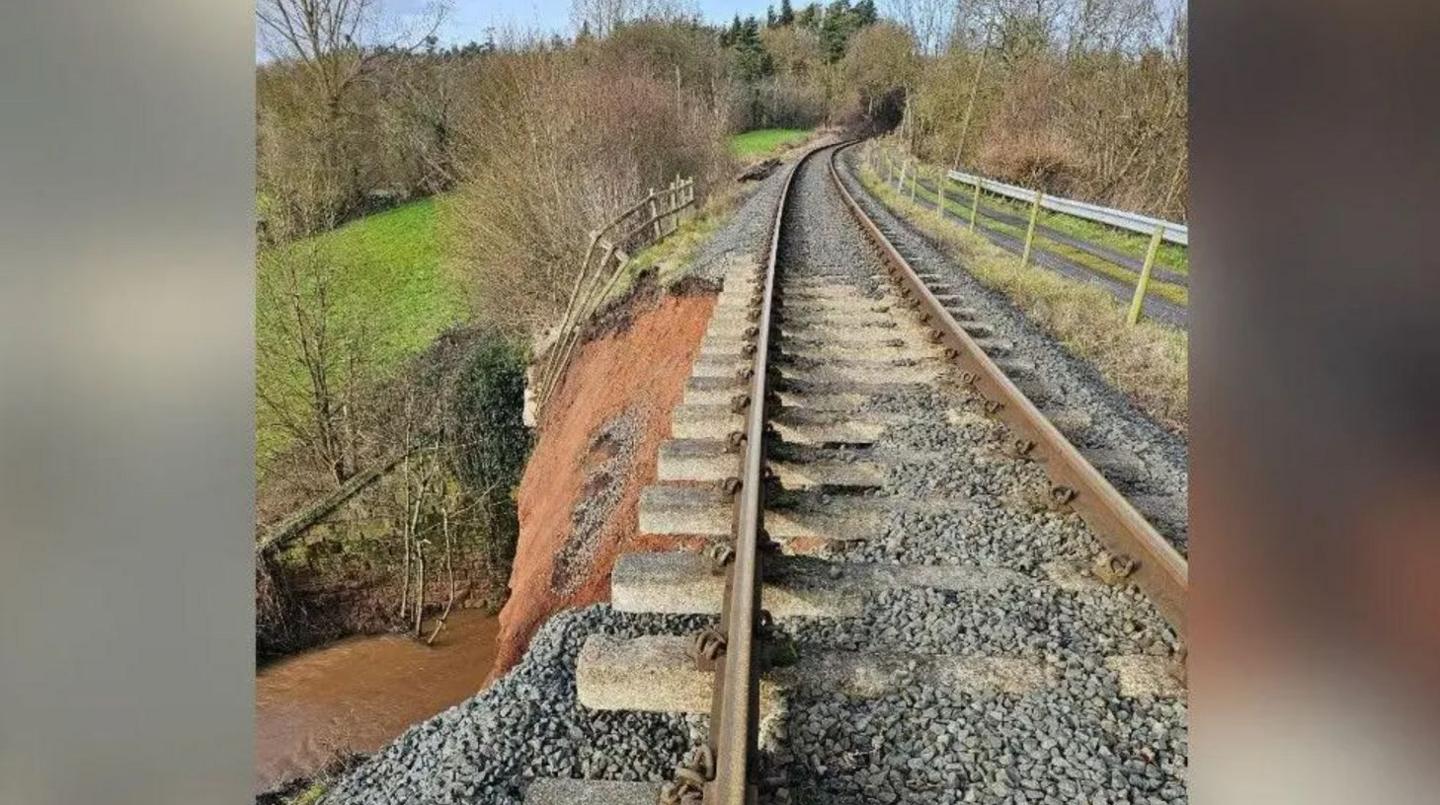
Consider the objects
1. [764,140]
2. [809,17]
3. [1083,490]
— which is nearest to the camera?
[1083,490]

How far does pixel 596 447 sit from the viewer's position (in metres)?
5.02

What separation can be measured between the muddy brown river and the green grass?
785 cm

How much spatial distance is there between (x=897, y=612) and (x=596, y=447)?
3.15 m

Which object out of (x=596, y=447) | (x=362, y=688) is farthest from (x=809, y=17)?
(x=362, y=688)

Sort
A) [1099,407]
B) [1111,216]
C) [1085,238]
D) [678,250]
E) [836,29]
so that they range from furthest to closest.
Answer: [836,29], [678,250], [1085,238], [1111,216], [1099,407]

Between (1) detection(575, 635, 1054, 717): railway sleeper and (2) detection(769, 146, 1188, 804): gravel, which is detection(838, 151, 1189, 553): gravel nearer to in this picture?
(2) detection(769, 146, 1188, 804): gravel

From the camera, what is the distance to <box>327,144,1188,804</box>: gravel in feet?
4.88

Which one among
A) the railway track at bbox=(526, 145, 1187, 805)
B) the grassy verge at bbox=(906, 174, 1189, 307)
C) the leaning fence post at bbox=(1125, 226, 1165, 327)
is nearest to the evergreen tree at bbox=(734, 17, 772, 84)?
the grassy verge at bbox=(906, 174, 1189, 307)

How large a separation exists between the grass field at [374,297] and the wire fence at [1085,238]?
4209mm

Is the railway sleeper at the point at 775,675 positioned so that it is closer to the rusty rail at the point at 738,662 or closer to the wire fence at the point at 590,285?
the rusty rail at the point at 738,662

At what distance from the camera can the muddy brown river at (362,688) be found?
4.12 meters

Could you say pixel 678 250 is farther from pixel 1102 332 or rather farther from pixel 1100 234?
pixel 1102 332

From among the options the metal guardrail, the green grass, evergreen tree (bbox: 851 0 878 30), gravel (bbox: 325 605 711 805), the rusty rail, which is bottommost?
gravel (bbox: 325 605 711 805)

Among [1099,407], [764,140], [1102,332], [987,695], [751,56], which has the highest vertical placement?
[751,56]
